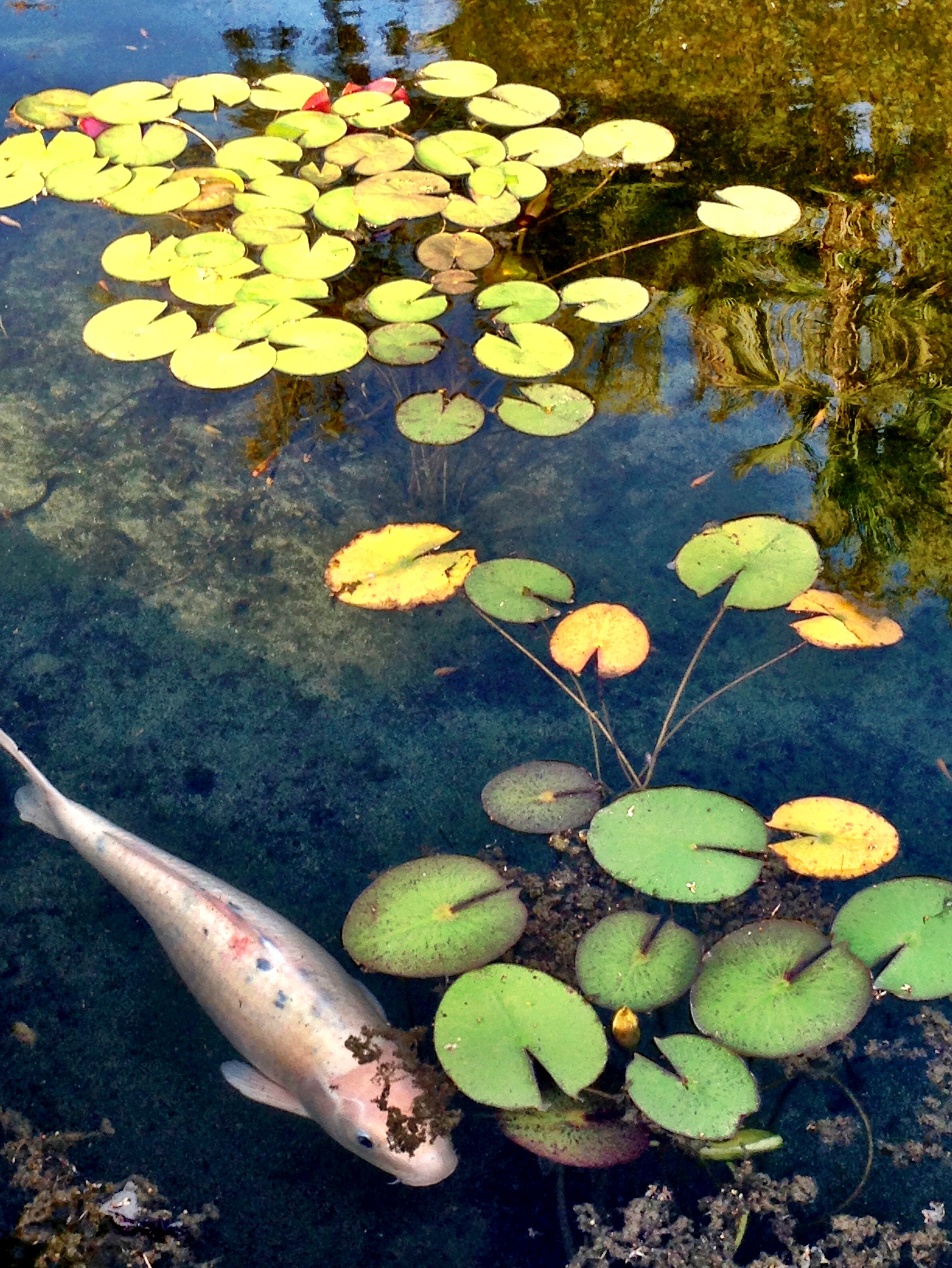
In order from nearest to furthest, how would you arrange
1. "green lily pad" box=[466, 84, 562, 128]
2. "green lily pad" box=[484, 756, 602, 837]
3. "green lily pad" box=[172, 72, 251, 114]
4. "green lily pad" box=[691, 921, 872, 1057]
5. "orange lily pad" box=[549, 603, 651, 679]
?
1. "green lily pad" box=[691, 921, 872, 1057]
2. "green lily pad" box=[484, 756, 602, 837]
3. "orange lily pad" box=[549, 603, 651, 679]
4. "green lily pad" box=[466, 84, 562, 128]
5. "green lily pad" box=[172, 72, 251, 114]

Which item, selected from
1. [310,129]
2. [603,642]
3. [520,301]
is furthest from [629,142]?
[603,642]

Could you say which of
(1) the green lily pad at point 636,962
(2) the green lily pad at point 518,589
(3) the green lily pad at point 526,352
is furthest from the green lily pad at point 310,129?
(1) the green lily pad at point 636,962

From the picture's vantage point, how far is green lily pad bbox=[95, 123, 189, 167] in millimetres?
3801

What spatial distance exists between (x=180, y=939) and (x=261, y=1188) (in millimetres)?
457

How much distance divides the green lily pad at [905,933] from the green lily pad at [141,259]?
2.79m

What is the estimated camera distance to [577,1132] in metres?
1.74

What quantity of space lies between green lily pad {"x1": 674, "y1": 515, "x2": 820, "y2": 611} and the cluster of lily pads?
1.00ft

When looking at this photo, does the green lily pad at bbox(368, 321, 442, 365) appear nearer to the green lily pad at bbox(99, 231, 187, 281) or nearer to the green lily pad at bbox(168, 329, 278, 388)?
the green lily pad at bbox(168, 329, 278, 388)

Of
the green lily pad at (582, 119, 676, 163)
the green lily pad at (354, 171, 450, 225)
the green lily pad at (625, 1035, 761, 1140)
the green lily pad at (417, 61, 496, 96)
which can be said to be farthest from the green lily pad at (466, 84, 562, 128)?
the green lily pad at (625, 1035, 761, 1140)

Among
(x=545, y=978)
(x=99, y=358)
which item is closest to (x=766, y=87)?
(x=99, y=358)

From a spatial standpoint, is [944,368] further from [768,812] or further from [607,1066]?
[607,1066]

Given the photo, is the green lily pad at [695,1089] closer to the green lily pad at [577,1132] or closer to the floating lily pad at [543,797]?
the green lily pad at [577,1132]

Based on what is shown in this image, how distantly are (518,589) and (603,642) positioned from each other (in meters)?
0.25

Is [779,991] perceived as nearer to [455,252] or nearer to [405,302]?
[405,302]
